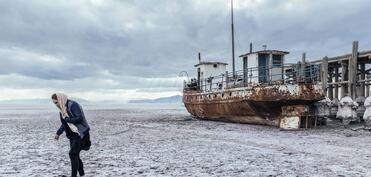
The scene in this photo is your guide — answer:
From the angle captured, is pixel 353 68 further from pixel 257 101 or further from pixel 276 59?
pixel 257 101

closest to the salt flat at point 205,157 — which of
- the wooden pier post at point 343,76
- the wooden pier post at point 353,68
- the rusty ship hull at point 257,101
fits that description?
the rusty ship hull at point 257,101

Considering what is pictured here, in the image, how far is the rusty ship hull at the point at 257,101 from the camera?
17.7 metres

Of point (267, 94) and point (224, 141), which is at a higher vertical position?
point (267, 94)

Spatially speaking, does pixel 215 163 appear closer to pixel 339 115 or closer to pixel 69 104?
pixel 69 104

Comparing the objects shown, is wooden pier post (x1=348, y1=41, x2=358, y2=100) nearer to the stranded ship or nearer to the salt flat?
the stranded ship

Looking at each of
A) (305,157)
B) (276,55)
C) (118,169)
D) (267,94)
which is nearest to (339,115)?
(267,94)

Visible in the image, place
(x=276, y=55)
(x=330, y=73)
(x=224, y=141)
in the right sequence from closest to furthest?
(x=224, y=141) → (x=276, y=55) → (x=330, y=73)

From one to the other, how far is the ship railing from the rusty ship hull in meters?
0.36

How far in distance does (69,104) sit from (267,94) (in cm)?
1305

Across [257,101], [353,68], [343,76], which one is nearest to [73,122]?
[257,101]

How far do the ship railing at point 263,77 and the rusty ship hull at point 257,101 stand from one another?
361mm

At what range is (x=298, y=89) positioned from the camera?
1772cm

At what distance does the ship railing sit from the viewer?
59.9 feet

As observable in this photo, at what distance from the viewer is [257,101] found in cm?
1911
